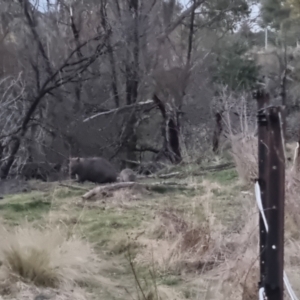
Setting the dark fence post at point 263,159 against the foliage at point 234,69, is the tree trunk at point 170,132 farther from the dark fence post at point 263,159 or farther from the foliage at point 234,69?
the dark fence post at point 263,159

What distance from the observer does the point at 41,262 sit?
4805mm

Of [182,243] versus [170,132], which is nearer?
[182,243]

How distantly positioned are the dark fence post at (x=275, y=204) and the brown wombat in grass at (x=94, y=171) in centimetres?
858

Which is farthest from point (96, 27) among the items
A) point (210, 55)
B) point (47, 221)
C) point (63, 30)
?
point (47, 221)

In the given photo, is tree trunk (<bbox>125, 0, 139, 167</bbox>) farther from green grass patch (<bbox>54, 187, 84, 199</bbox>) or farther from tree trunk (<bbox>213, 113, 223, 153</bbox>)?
green grass patch (<bbox>54, 187, 84, 199</bbox>)

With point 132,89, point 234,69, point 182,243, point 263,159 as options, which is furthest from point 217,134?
point 263,159

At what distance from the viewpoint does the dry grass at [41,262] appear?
15.7ft

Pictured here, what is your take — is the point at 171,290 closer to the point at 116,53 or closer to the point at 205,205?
the point at 205,205

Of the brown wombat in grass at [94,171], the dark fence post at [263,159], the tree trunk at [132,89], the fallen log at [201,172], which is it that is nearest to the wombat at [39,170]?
the tree trunk at [132,89]

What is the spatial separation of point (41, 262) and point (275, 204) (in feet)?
7.77

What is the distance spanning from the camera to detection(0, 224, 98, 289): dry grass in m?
4.78

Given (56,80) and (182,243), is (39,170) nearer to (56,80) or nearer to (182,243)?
(56,80)

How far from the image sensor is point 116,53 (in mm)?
17516

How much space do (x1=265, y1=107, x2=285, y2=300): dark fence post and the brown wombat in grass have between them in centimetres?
858
